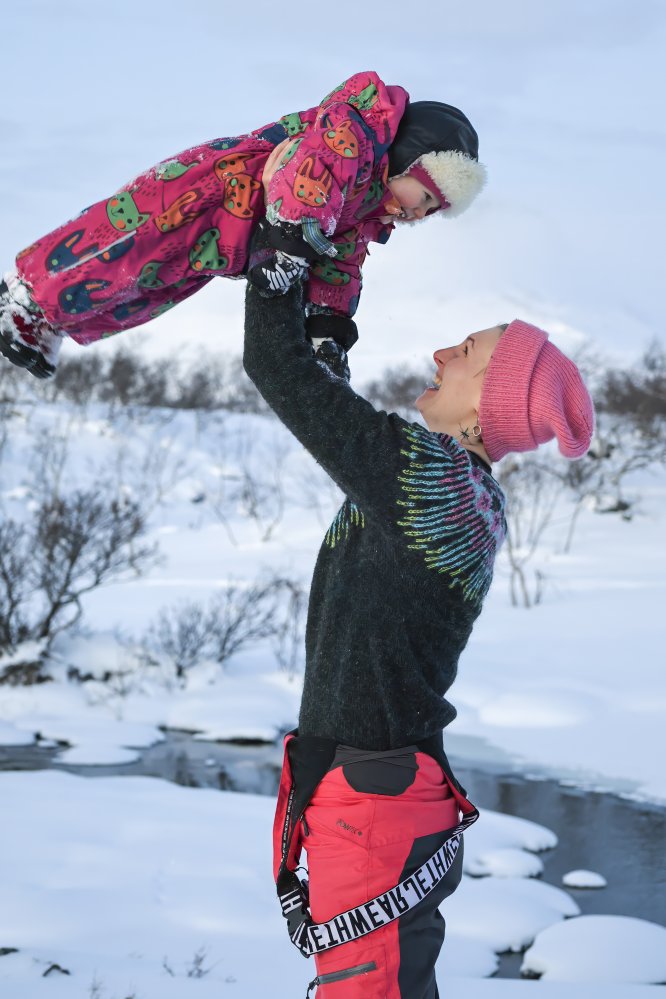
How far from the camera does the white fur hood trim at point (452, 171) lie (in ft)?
7.02

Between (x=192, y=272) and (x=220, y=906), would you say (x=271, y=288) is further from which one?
(x=220, y=906)

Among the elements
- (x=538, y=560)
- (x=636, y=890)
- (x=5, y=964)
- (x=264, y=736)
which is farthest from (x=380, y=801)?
(x=538, y=560)

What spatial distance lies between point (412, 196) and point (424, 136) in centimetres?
13

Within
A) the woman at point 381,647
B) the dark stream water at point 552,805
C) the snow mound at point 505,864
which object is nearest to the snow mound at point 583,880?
the dark stream water at point 552,805

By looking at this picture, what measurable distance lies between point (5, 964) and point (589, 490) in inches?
702

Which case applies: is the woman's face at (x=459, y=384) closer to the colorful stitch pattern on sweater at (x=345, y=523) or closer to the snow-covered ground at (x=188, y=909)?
the colorful stitch pattern on sweater at (x=345, y=523)

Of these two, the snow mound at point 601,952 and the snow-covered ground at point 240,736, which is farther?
the snow mound at point 601,952

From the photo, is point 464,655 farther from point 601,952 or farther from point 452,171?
point 452,171

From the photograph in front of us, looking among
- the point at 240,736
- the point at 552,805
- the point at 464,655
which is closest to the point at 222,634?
the point at 240,736

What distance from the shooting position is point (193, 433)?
25.6 metres

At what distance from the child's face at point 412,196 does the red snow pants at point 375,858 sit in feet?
3.96

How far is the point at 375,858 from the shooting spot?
1.79m

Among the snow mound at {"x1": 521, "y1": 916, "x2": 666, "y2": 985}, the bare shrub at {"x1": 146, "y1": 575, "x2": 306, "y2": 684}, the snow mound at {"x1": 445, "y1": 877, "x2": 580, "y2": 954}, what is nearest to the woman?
the snow mound at {"x1": 521, "y1": 916, "x2": 666, "y2": 985}

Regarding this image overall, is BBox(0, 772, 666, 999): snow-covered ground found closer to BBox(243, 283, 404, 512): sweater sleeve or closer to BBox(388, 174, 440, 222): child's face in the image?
BBox(243, 283, 404, 512): sweater sleeve
